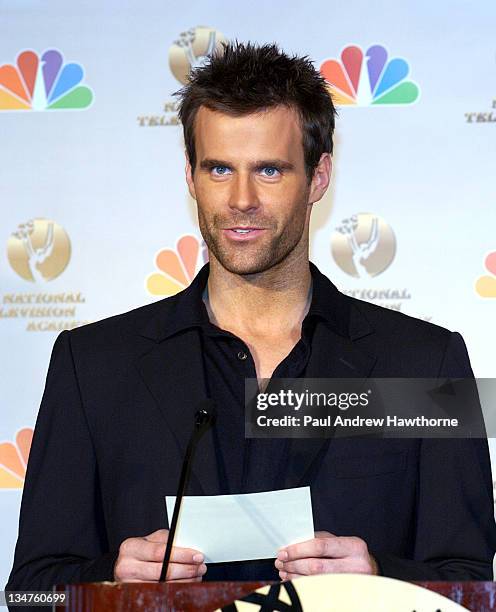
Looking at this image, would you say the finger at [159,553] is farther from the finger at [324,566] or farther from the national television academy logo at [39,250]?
the national television academy logo at [39,250]

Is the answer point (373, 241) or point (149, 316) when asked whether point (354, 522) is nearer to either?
point (149, 316)

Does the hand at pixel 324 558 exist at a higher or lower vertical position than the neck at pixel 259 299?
lower

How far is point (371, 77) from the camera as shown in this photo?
2.45m

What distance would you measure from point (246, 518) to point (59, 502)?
16.5 inches

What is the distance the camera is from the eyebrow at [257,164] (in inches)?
72.0

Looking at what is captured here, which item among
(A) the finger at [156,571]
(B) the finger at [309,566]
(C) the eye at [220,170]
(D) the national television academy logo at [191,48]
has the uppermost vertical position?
(D) the national television academy logo at [191,48]

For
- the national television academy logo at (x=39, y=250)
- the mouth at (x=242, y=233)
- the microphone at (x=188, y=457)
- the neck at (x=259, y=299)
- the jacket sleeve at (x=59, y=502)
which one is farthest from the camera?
the national television academy logo at (x=39, y=250)

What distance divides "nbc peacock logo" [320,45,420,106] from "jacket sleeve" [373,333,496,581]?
0.94 m

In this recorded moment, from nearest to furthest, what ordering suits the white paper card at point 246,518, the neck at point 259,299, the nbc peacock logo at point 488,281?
the white paper card at point 246,518
the neck at point 259,299
the nbc peacock logo at point 488,281

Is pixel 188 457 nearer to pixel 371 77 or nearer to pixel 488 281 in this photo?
pixel 488 281

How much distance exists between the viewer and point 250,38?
8.11 feet

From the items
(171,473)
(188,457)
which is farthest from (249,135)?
(188,457)

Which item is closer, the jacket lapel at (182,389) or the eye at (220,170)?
the jacket lapel at (182,389)

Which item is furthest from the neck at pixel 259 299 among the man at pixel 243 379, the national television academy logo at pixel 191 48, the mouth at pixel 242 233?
the national television academy logo at pixel 191 48
